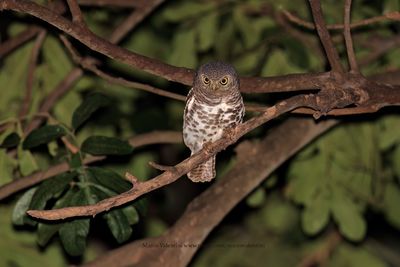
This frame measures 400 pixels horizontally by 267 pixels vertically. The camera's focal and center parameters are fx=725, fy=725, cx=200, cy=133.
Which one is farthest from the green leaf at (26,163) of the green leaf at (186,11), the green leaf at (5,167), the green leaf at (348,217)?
the green leaf at (348,217)

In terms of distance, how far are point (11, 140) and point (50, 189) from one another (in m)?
0.59

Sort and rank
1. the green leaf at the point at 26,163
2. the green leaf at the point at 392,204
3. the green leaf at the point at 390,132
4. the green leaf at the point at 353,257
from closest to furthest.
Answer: the green leaf at the point at 26,163, the green leaf at the point at 390,132, the green leaf at the point at 392,204, the green leaf at the point at 353,257

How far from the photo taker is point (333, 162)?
6.21 meters

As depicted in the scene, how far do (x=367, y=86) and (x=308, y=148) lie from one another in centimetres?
197

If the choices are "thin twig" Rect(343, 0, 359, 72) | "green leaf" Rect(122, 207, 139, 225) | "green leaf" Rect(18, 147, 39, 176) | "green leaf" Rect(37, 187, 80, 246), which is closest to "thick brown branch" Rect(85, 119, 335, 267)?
"green leaf" Rect(122, 207, 139, 225)

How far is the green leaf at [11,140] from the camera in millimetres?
4973

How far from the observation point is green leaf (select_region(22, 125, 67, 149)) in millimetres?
4926

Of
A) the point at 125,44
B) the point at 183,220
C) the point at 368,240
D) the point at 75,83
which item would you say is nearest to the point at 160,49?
the point at 125,44

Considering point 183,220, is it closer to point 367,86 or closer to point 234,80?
point 234,80

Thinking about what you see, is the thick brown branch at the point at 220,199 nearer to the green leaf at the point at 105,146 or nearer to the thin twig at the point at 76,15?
the green leaf at the point at 105,146

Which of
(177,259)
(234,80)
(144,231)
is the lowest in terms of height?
(144,231)

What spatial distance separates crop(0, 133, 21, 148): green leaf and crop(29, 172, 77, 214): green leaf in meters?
0.44

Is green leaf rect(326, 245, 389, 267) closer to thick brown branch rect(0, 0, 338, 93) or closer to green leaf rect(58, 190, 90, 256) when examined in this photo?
thick brown branch rect(0, 0, 338, 93)

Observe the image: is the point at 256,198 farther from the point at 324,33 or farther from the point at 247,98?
the point at 324,33
